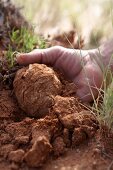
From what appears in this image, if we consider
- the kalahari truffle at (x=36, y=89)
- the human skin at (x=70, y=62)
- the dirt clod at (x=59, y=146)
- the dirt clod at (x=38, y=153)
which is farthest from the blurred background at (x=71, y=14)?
the dirt clod at (x=38, y=153)

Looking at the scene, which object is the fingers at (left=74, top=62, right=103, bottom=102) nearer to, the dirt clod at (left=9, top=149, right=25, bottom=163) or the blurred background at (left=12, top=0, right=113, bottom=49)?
the dirt clod at (left=9, top=149, right=25, bottom=163)

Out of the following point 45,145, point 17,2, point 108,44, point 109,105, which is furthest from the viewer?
point 17,2

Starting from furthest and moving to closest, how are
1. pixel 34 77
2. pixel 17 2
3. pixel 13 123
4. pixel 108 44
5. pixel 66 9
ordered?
pixel 66 9, pixel 17 2, pixel 108 44, pixel 34 77, pixel 13 123

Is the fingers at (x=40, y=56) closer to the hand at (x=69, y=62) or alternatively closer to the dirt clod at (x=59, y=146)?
the hand at (x=69, y=62)

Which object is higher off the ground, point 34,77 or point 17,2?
point 17,2

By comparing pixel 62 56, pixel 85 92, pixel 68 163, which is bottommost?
pixel 68 163

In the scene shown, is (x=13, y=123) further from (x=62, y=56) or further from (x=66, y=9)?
(x=66, y=9)

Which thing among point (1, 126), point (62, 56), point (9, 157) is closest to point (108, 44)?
point (62, 56)

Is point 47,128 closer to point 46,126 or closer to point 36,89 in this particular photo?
point 46,126
